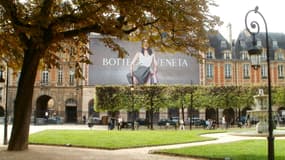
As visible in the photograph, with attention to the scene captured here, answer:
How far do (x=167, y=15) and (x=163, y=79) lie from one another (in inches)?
1887

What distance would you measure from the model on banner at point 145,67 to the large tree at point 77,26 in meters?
41.3

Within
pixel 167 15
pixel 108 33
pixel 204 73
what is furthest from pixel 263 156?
→ pixel 204 73

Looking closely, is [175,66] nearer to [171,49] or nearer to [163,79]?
[163,79]

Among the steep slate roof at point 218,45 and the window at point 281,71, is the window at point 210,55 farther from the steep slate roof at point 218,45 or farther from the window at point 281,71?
the window at point 281,71

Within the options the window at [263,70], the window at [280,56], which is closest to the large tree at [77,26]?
the window at [263,70]

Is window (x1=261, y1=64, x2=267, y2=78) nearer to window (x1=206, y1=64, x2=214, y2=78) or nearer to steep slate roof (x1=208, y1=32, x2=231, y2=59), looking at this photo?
steep slate roof (x1=208, y1=32, x2=231, y2=59)

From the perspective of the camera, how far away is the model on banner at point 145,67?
198 ft

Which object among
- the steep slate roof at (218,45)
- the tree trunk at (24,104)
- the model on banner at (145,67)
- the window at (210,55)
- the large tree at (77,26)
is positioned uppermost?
the steep slate roof at (218,45)

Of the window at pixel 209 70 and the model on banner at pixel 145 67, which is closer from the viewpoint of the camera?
the model on banner at pixel 145 67

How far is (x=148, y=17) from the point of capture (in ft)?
53.9

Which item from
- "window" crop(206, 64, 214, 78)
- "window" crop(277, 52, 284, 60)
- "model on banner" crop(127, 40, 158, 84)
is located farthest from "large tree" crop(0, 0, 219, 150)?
"window" crop(277, 52, 284, 60)

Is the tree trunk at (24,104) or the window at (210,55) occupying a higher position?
the window at (210,55)

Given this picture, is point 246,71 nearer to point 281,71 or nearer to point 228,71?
point 228,71

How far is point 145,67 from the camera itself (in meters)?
60.7
